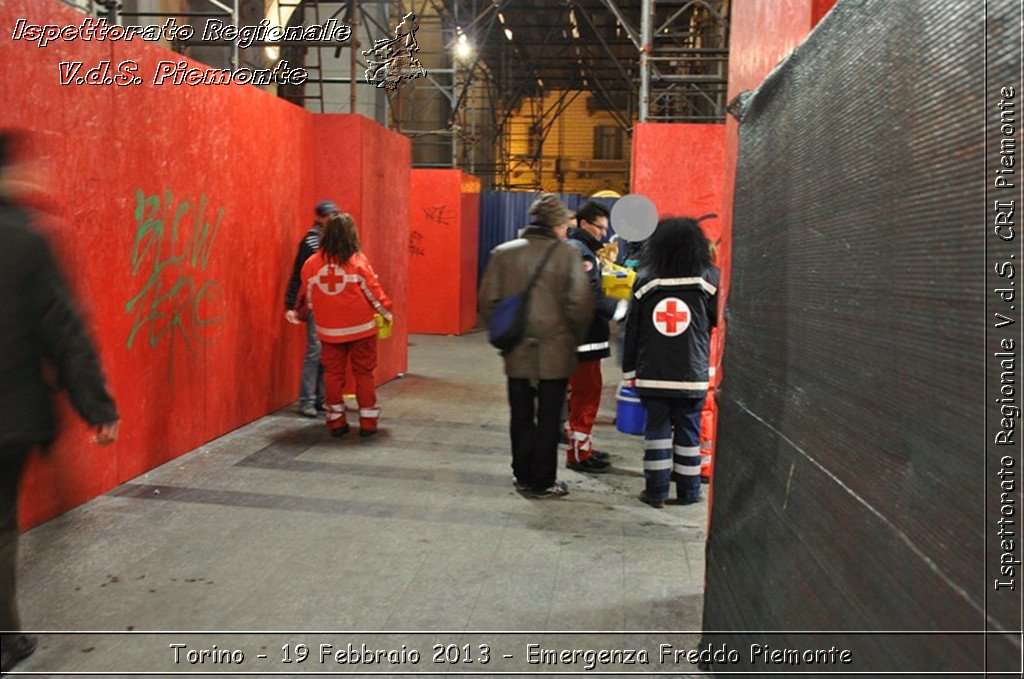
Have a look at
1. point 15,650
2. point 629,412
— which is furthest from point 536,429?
point 15,650

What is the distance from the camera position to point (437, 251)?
15.1 metres

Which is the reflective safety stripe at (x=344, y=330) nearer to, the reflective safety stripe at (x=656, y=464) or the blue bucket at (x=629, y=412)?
the blue bucket at (x=629, y=412)

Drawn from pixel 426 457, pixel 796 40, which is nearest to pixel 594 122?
pixel 426 457

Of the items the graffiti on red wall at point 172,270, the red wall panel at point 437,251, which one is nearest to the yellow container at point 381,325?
the graffiti on red wall at point 172,270

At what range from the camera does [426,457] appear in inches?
268

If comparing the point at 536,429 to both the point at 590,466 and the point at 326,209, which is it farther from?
the point at 326,209

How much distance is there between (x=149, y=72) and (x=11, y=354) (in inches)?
132

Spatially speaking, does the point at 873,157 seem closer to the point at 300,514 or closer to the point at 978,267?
the point at 978,267

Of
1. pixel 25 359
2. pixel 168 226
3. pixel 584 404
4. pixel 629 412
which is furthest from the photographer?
pixel 629 412

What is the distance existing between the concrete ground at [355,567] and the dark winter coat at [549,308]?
0.89 m

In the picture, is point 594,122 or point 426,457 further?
point 594,122

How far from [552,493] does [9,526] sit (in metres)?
3.38

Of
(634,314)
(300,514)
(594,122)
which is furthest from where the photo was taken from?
(594,122)

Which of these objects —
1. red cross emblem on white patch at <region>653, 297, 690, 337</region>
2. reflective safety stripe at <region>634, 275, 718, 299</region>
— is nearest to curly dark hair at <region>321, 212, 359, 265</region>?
reflective safety stripe at <region>634, 275, 718, 299</region>
